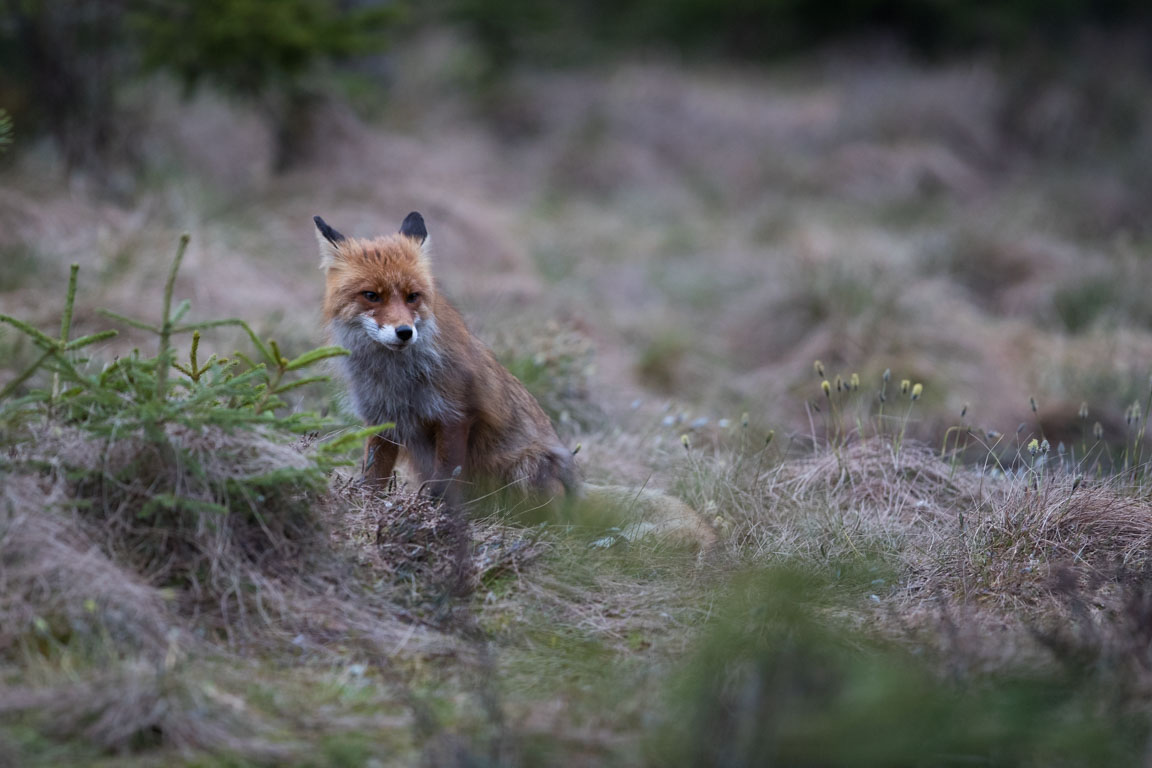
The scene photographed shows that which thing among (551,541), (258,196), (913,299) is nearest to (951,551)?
(551,541)

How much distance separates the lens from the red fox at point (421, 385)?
4.98m

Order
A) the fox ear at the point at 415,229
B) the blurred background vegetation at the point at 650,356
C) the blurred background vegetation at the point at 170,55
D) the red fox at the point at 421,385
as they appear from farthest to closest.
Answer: the blurred background vegetation at the point at 170,55 < the fox ear at the point at 415,229 < the red fox at the point at 421,385 < the blurred background vegetation at the point at 650,356

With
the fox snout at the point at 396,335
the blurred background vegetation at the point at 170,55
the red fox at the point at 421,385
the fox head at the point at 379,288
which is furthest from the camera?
the blurred background vegetation at the point at 170,55

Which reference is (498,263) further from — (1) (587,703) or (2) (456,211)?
(1) (587,703)

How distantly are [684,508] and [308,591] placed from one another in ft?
7.03

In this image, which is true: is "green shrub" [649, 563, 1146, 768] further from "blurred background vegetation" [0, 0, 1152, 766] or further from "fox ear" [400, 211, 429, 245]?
"fox ear" [400, 211, 429, 245]

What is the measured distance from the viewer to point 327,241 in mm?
5238

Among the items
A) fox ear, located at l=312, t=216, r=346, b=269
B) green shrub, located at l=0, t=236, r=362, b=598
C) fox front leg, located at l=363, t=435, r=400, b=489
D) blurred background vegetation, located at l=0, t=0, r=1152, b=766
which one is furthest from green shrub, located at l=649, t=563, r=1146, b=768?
fox ear, located at l=312, t=216, r=346, b=269

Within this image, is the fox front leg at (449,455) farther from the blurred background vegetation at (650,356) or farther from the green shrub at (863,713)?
the green shrub at (863,713)

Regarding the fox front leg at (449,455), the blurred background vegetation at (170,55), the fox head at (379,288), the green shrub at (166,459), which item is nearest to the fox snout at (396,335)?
the fox head at (379,288)

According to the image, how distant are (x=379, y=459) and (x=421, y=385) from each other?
0.46m

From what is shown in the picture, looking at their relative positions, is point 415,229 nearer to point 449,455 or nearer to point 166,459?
point 449,455

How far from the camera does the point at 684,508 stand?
5.35m

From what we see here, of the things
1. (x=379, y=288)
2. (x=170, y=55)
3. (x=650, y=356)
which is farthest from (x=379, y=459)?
(x=170, y=55)
